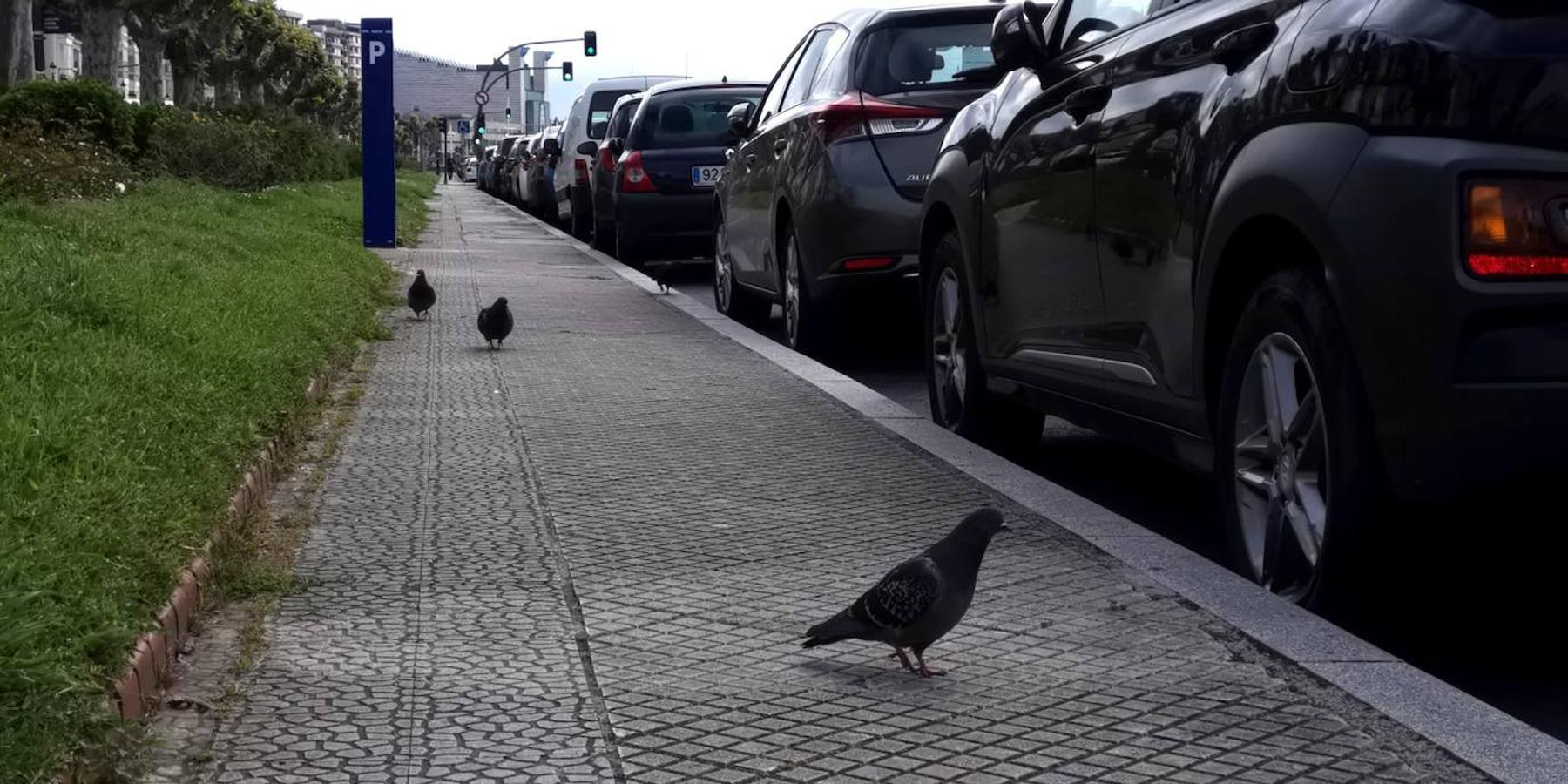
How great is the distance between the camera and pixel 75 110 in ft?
81.5

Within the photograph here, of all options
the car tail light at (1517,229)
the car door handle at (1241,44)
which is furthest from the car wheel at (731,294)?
the car tail light at (1517,229)

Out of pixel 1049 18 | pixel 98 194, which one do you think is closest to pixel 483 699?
pixel 1049 18

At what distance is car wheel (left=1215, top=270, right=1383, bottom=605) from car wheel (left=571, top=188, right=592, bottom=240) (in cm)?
2181

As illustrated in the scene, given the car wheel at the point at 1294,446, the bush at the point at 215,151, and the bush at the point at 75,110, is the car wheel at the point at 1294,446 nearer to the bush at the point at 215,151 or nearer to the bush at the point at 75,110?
the bush at the point at 75,110

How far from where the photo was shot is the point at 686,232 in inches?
718

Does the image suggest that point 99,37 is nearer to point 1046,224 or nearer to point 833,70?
point 833,70

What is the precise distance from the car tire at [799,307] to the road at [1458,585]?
3180 mm

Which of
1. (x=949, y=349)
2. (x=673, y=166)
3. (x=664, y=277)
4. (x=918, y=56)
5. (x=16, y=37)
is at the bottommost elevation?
(x=664, y=277)

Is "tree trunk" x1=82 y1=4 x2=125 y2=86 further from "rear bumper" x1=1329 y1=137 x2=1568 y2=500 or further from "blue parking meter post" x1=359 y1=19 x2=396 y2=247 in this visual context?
"rear bumper" x1=1329 y1=137 x2=1568 y2=500

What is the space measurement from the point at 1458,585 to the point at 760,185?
683 centimetres

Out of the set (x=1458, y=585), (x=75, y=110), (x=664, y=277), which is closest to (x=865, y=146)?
(x=1458, y=585)

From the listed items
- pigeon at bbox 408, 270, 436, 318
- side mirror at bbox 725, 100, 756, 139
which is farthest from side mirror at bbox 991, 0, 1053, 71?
pigeon at bbox 408, 270, 436, 318

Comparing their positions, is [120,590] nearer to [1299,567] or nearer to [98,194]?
[1299,567]

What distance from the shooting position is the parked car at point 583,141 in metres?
26.6
